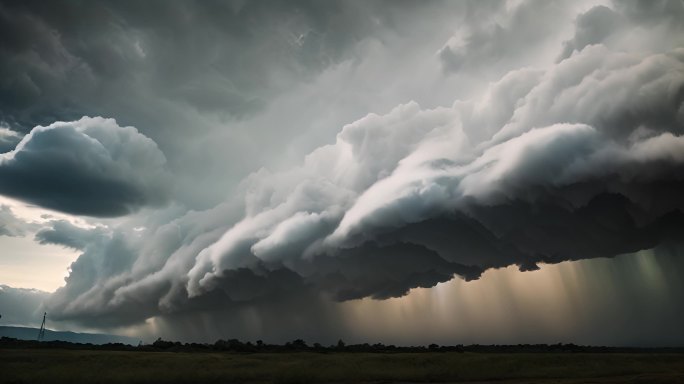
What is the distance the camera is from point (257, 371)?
9856 cm

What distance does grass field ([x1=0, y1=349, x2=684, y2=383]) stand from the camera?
93.2 m

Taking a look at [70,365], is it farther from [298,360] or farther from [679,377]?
[679,377]

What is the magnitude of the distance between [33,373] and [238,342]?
326ft

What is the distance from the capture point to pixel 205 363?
10356 cm

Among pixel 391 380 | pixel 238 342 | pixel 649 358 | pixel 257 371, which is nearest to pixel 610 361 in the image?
pixel 649 358

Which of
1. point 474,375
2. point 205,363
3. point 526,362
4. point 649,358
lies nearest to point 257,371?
point 205,363

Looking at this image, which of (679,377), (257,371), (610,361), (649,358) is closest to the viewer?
(679,377)

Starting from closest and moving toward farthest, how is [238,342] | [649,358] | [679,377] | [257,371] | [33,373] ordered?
1. [679,377]
2. [33,373]
3. [257,371]
4. [649,358]
5. [238,342]

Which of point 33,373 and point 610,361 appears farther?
point 610,361

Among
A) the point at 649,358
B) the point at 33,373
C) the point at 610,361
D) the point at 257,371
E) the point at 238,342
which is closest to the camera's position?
the point at 33,373

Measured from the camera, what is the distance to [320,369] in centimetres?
10219

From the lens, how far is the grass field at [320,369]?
93188 mm

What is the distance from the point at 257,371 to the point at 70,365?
38402 mm

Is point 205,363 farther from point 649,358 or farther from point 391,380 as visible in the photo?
point 649,358
